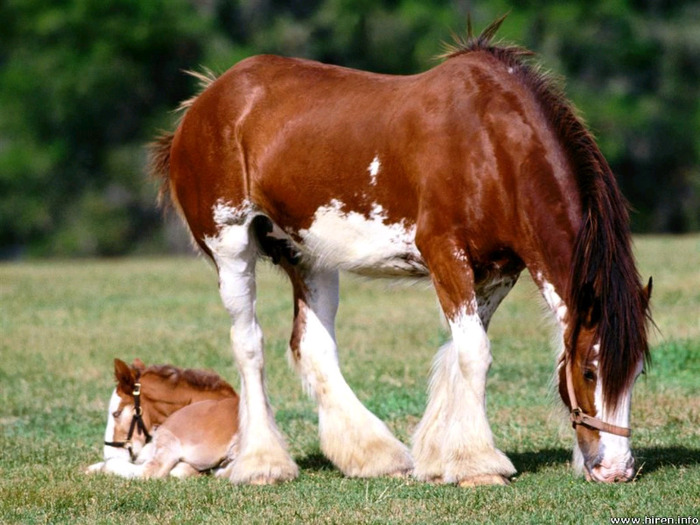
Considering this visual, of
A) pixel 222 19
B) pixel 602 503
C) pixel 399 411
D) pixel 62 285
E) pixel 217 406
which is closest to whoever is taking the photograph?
pixel 602 503

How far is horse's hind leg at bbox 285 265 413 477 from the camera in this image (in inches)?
280

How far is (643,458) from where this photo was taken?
7129mm

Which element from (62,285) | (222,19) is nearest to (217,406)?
(62,285)

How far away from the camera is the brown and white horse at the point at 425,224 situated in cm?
616

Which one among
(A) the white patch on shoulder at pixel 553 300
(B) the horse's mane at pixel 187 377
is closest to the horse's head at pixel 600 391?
(A) the white patch on shoulder at pixel 553 300

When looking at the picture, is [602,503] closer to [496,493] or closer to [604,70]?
[496,493]

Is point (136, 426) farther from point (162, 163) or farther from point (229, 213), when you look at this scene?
point (162, 163)

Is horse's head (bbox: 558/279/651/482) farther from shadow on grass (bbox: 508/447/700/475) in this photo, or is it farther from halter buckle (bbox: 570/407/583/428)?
shadow on grass (bbox: 508/447/700/475)

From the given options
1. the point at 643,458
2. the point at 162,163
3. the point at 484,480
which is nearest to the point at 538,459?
the point at 643,458

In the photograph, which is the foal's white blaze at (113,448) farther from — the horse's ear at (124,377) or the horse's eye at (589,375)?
the horse's eye at (589,375)

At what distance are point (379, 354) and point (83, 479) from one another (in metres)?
5.06

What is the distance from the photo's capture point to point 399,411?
902 cm

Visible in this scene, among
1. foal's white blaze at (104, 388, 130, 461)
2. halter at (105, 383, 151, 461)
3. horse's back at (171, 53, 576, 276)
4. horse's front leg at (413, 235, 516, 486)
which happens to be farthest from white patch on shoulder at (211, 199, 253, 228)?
horse's front leg at (413, 235, 516, 486)

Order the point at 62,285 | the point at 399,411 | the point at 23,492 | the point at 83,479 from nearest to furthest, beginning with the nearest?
the point at 23,492
the point at 83,479
the point at 399,411
the point at 62,285
